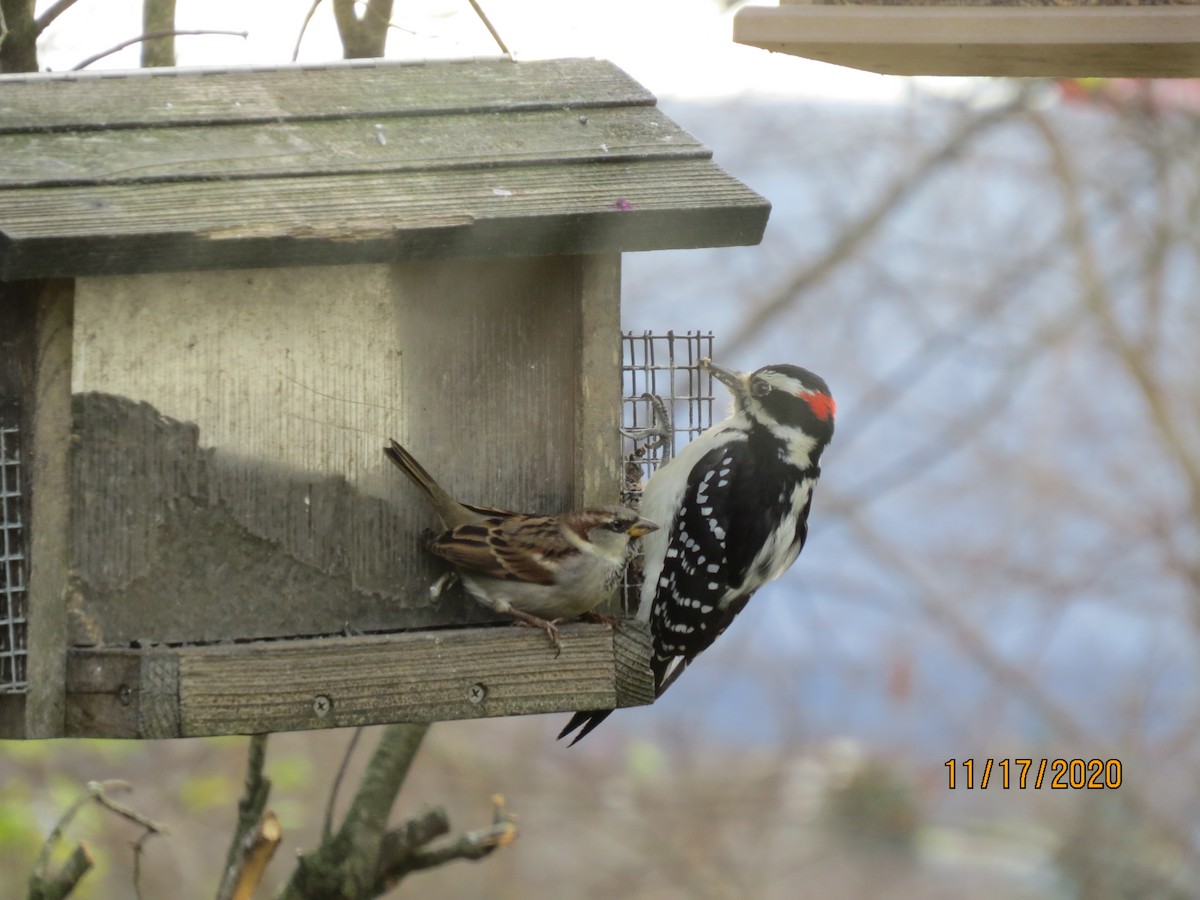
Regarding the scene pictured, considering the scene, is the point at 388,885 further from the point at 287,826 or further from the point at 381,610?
the point at 287,826

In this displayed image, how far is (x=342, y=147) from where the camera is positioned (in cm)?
268

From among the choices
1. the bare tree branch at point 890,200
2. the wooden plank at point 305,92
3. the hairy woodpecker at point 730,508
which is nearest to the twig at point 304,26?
the wooden plank at point 305,92

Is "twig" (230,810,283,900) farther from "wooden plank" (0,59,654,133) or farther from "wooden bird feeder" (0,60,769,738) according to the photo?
"wooden plank" (0,59,654,133)

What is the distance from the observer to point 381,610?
9.03 feet

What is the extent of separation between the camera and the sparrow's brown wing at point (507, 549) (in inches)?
105

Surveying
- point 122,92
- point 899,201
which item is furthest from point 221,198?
point 899,201

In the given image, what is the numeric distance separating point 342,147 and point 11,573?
95cm

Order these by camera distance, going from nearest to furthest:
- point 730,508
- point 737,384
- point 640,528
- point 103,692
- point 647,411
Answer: point 103,692, point 640,528, point 730,508, point 647,411, point 737,384

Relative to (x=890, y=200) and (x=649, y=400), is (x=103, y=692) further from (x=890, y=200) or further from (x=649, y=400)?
(x=890, y=200)

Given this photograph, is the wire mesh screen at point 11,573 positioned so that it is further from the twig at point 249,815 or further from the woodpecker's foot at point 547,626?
the woodpecker's foot at point 547,626

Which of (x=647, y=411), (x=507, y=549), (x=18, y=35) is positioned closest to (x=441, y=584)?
(x=507, y=549)

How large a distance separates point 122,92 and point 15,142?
27 cm

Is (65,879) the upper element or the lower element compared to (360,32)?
lower

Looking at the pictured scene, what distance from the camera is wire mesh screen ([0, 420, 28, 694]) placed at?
246cm
